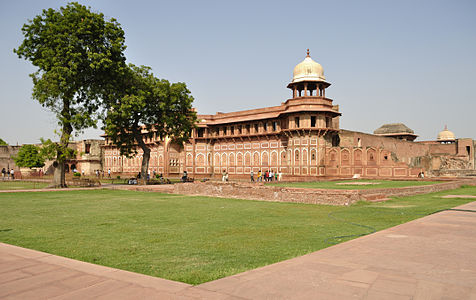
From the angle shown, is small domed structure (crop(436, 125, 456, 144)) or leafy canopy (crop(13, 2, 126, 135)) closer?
leafy canopy (crop(13, 2, 126, 135))

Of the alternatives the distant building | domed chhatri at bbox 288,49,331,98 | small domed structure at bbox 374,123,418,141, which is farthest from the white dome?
domed chhatri at bbox 288,49,331,98

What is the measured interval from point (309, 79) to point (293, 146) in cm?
703

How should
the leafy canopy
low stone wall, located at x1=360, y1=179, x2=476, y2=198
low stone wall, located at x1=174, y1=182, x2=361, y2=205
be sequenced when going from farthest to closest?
the leafy canopy, low stone wall, located at x1=360, y1=179, x2=476, y2=198, low stone wall, located at x1=174, y1=182, x2=361, y2=205

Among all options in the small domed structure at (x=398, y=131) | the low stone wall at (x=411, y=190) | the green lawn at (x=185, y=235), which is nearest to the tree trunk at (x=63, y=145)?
the green lawn at (x=185, y=235)

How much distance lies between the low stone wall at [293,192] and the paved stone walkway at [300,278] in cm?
870

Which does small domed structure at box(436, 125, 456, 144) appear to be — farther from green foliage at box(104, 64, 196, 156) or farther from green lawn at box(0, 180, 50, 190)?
green lawn at box(0, 180, 50, 190)

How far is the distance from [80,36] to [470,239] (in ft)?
87.1

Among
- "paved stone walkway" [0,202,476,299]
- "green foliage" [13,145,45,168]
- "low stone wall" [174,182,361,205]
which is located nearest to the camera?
"paved stone walkway" [0,202,476,299]

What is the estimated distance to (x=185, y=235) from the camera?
25.6 feet

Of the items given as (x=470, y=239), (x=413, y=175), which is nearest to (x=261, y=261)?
(x=470, y=239)

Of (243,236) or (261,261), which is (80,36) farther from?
(261,261)

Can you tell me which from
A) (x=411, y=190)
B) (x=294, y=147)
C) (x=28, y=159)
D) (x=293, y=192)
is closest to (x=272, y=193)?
(x=293, y=192)

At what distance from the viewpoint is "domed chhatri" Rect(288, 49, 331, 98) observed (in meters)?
37.1

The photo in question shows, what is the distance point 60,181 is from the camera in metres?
27.0
